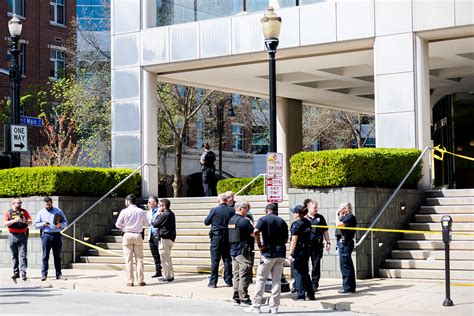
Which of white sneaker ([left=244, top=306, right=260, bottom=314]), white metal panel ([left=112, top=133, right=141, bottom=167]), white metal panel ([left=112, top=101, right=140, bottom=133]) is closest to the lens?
white sneaker ([left=244, top=306, right=260, bottom=314])

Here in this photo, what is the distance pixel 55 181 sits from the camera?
70.3 feet

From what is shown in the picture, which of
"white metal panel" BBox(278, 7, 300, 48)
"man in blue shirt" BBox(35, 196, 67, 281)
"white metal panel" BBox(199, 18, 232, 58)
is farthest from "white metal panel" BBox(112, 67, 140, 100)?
"man in blue shirt" BBox(35, 196, 67, 281)

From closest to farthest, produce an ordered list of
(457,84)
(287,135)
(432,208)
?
(432,208), (457,84), (287,135)

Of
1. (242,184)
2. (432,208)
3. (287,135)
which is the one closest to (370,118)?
(287,135)

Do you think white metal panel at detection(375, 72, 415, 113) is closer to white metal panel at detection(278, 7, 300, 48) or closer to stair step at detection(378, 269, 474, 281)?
white metal panel at detection(278, 7, 300, 48)

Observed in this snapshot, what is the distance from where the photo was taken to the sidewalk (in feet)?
44.2

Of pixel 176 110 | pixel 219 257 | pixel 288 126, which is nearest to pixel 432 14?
pixel 219 257

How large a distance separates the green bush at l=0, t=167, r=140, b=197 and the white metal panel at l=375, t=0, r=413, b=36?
8.35 m

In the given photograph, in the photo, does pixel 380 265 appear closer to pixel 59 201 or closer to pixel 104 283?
pixel 104 283

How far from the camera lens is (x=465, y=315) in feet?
41.3

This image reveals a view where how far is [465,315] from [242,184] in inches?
711

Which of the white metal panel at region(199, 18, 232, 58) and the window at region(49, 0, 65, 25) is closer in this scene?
the white metal panel at region(199, 18, 232, 58)

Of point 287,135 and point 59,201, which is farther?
point 287,135

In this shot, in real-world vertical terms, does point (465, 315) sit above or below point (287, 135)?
below
